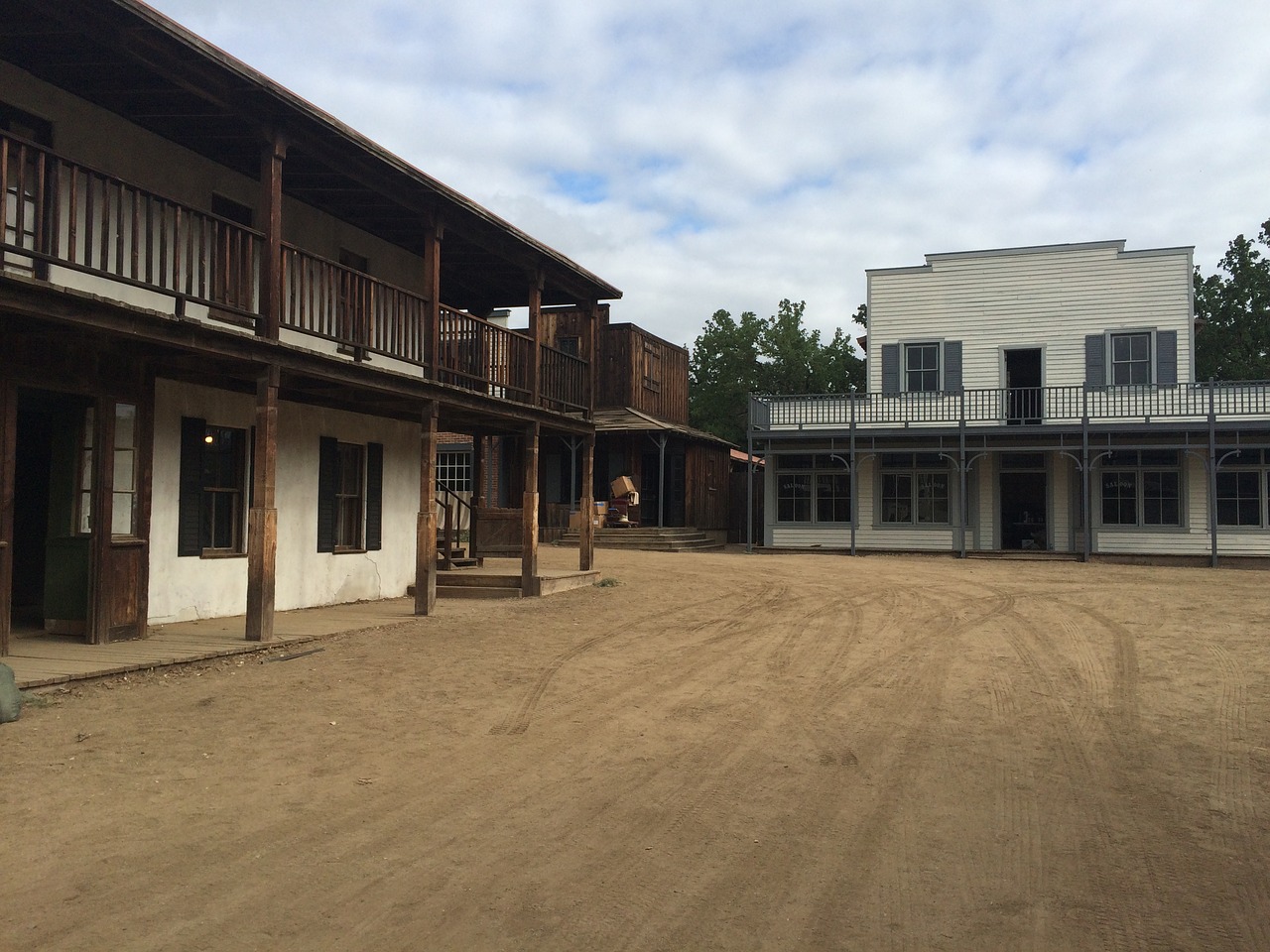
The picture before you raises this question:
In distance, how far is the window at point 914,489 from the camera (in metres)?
25.8

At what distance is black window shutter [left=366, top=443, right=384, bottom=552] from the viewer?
48.3 ft

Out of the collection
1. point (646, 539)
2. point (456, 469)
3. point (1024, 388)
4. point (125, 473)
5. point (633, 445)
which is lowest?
point (646, 539)

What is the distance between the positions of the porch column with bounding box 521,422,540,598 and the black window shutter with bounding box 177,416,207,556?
5064mm

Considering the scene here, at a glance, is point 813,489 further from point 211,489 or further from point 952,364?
point 211,489

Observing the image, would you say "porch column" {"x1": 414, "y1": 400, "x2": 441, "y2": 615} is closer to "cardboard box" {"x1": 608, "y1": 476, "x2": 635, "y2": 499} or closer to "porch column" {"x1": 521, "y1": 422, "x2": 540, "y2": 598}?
A: "porch column" {"x1": 521, "y1": 422, "x2": 540, "y2": 598}

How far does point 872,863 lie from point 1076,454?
22281 mm

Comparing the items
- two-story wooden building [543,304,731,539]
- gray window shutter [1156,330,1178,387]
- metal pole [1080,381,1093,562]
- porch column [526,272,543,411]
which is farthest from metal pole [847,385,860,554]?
porch column [526,272,543,411]

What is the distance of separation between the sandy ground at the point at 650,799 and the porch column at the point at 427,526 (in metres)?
1.91

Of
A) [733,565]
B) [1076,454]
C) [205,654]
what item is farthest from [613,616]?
[1076,454]

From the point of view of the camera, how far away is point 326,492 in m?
13.8

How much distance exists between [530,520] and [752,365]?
105 feet

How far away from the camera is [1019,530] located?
2622 centimetres

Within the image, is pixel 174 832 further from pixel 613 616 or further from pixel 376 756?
pixel 613 616

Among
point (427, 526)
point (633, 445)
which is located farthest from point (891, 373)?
point (427, 526)
